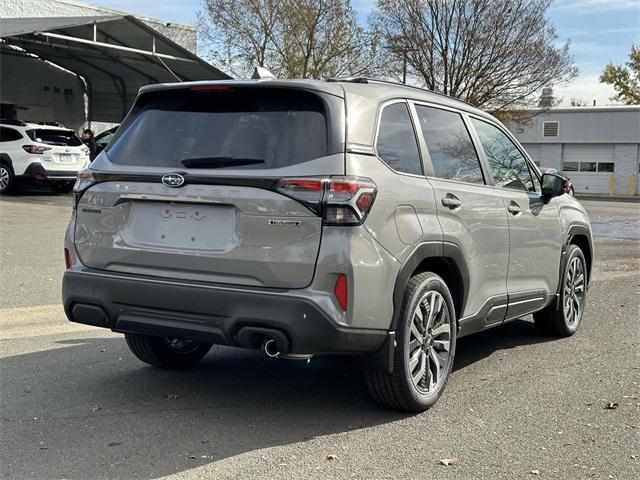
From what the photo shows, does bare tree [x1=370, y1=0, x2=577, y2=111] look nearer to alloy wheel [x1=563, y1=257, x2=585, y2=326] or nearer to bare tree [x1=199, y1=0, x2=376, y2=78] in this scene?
bare tree [x1=199, y1=0, x2=376, y2=78]

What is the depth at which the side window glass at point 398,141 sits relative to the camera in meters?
4.32

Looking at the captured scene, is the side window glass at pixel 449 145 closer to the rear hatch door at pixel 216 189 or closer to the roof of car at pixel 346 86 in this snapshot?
the roof of car at pixel 346 86

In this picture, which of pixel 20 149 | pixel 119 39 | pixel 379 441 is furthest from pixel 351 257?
pixel 119 39

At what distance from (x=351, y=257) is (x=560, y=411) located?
5.85ft

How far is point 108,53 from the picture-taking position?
88.3 ft

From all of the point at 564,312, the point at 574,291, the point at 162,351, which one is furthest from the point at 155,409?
the point at 574,291

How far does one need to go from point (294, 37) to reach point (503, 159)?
2742 cm

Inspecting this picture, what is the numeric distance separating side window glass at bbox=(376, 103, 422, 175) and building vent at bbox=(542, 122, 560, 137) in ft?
148

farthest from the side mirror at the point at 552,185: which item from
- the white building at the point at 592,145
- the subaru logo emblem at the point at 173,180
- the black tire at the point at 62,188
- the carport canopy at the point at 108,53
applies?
the white building at the point at 592,145

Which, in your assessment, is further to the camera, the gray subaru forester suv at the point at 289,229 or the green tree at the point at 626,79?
the green tree at the point at 626,79

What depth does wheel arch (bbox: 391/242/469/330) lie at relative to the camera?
4.14 metres

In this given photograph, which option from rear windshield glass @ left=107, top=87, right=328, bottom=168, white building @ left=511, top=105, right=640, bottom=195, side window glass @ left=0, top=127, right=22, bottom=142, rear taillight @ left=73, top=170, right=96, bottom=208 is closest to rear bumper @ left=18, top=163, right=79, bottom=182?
side window glass @ left=0, top=127, right=22, bottom=142

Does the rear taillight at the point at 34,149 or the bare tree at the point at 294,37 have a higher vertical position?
the bare tree at the point at 294,37

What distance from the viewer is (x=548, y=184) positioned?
6.04m
